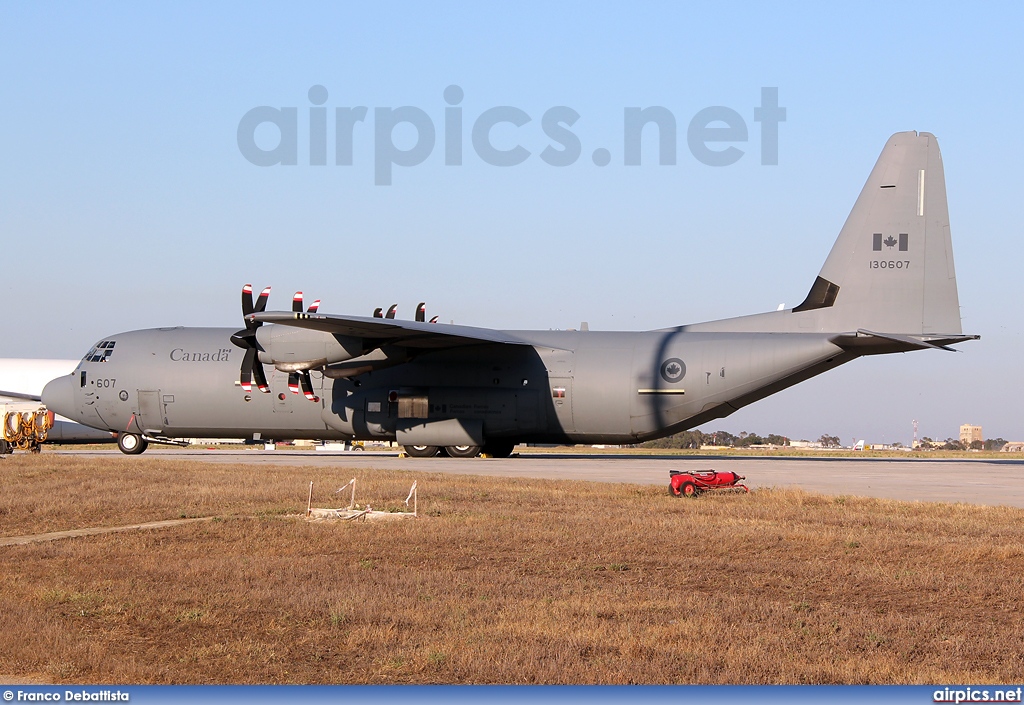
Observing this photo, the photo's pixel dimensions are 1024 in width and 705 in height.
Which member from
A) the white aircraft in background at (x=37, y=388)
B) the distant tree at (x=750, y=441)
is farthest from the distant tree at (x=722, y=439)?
the white aircraft in background at (x=37, y=388)

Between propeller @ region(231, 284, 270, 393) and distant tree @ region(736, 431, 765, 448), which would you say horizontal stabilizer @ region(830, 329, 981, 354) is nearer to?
propeller @ region(231, 284, 270, 393)

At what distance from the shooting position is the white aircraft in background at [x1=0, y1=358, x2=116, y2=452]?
58844mm

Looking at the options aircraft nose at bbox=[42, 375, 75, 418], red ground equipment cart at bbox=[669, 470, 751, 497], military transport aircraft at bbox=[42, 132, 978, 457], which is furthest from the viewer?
aircraft nose at bbox=[42, 375, 75, 418]

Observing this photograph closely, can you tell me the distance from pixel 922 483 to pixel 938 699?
22549 millimetres

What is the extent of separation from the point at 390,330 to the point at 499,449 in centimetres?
858

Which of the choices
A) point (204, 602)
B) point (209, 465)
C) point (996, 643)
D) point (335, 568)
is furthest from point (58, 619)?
point (209, 465)

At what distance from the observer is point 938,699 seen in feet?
19.1

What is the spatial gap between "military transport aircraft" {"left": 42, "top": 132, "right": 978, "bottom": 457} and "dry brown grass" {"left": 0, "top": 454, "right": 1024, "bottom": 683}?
42.9 feet

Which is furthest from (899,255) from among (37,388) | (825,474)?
(37,388)

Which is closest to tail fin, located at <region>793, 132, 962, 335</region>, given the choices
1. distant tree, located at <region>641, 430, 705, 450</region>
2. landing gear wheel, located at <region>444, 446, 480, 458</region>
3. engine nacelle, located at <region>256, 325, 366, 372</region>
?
landing gear wheel, located at <region>444, 446, 480, 458</region>

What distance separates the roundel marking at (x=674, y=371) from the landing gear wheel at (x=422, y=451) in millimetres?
9033

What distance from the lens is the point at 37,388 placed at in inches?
2510

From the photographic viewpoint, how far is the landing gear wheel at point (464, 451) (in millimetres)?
35875

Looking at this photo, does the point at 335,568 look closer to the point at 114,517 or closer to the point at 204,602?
the point at 204,602
